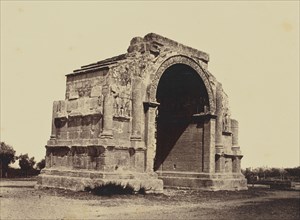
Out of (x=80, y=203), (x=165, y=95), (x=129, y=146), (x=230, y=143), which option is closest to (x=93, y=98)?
(x=129, y=146)

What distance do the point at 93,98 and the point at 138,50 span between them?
3.07 m

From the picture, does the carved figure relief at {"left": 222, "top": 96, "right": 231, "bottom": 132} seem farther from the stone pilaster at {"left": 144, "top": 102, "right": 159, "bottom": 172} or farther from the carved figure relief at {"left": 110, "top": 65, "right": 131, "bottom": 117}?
the carved figure relief at {"left": 110, "top": 65, "right": 131, "bottom": 117}

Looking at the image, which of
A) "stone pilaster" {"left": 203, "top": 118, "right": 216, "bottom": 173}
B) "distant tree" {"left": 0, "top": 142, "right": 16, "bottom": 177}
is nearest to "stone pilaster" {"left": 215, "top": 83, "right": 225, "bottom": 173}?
"stone pilaster" {"left": 203, "top": 118, "right": 216, "bottom": 173}

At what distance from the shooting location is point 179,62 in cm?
1939

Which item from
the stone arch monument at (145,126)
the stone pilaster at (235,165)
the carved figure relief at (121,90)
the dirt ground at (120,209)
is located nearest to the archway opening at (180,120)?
the stone arch monument at (145,126)

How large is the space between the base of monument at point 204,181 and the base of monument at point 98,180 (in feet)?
12.2

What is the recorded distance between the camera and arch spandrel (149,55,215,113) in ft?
57.8

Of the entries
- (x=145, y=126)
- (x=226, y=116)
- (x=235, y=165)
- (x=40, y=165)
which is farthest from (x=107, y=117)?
(x=40, y=165)

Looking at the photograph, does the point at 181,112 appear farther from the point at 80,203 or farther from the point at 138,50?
the point at 80,203

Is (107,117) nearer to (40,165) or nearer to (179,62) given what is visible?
(179,62)

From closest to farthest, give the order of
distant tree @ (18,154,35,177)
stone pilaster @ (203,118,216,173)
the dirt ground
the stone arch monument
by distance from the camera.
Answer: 1. the dirt ground
2. the stone arch monument
3. stone pilaster @ (203,118,216,173)
4. distant tree @ (18,154,35,177)

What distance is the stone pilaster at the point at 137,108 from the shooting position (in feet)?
55.8

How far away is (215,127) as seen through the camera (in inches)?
827

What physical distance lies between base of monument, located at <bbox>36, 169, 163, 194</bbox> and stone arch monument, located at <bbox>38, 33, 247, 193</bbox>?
4cm
